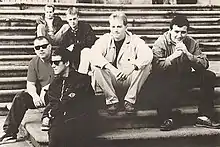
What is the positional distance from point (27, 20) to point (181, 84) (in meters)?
1.39

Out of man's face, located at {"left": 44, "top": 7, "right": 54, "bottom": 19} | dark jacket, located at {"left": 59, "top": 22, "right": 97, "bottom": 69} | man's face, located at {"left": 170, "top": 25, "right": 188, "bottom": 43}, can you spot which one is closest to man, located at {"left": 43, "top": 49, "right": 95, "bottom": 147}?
dark jacket, located at {"left": 59, "top": 22, "right": 97, "bottom": 69}

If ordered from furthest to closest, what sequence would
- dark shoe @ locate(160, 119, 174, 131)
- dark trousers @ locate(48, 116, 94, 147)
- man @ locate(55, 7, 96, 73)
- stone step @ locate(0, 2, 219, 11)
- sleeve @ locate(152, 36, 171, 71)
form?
stone step @ locate(0, 2, 219, 11), man @ locate(55, 7, 96, 73), sleeve @ locate(152, 36, 171, 71), dark shoe @ locate(160, 119, 174, 131), dark trousers @ locate(48, 116, 94, 147)

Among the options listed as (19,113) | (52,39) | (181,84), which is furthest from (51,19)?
(181,84)

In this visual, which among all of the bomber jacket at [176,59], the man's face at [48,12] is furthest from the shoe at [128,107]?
the man's face at [48,12]

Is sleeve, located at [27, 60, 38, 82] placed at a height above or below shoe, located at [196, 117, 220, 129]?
above

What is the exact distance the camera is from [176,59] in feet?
9.73

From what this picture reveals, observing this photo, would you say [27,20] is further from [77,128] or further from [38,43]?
[77,128]

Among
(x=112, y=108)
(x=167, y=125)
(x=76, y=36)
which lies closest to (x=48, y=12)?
(x=76, y=36)

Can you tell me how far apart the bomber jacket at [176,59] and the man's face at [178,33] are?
3cm

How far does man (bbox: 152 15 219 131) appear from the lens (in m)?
2.93

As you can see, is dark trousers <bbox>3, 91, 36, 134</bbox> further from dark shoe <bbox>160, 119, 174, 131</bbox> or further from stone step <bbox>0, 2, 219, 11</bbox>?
stone step <bbox>0, 2, 219, 11</bbox>

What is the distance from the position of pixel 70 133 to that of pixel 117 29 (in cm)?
72

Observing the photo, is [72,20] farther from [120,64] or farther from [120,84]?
[120,84]

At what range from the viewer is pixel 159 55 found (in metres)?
3.03
